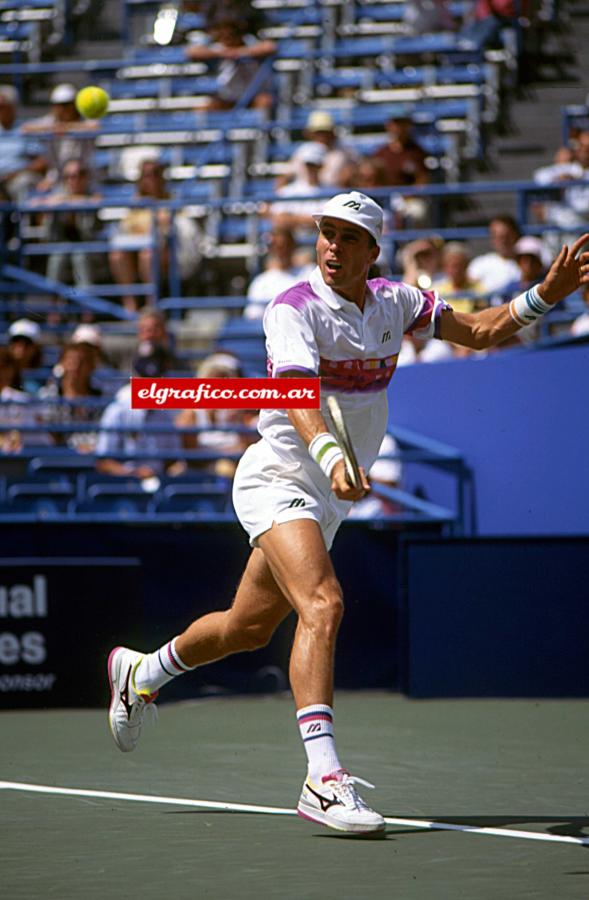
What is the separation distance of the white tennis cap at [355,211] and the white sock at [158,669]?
5.80 ft

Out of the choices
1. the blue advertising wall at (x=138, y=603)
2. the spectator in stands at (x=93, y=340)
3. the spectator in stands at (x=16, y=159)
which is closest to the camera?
the blue advertising wall at (x=138, y=603)

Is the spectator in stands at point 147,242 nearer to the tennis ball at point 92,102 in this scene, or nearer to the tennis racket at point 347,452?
the tennis ball at point 92,102

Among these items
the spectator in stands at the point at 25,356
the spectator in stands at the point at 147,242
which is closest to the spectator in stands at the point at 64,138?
the spectator in stands at the point at 147,242

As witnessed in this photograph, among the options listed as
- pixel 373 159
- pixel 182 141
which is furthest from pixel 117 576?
pixel 182 141

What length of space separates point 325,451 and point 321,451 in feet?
0.10

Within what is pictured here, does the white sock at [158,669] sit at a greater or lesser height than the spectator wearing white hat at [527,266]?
lesser

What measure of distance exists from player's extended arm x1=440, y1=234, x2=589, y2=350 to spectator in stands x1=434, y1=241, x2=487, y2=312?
20.5 feet

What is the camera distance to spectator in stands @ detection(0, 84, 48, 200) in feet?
57.2

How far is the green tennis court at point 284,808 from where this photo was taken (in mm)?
4730

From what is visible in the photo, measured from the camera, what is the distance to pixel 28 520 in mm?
10062

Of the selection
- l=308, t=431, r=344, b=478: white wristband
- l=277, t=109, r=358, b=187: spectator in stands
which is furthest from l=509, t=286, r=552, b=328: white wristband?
l=277, t=109, r=358, b=187: spectator in stands

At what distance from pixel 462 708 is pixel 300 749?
2.07m

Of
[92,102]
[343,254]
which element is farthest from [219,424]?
[343,254]

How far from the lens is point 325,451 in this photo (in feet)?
17.9
